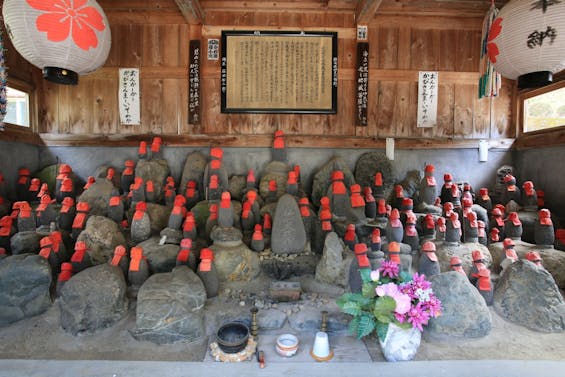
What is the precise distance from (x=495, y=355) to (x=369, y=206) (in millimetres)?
2568

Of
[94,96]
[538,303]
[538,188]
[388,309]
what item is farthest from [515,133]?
[94,96]

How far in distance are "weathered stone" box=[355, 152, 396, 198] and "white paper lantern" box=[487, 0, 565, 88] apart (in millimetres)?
2641

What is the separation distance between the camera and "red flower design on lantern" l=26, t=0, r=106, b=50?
2.98m

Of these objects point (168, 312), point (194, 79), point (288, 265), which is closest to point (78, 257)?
point (168, 312)

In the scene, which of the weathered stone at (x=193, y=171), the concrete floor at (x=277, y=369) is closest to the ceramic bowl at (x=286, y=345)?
the concrete floor at (x=277, y=369)

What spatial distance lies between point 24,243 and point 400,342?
4.69 meters

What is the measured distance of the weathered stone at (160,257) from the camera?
3820 mm

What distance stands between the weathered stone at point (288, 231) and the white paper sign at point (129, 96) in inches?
147

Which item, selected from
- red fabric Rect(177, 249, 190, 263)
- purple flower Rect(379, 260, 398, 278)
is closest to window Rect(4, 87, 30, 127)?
red fabric Rect(177, 249, 190, 263)

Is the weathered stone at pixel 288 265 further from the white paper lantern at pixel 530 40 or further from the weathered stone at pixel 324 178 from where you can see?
the white paper lantern at pixel 530 40

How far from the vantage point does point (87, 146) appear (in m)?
6.01

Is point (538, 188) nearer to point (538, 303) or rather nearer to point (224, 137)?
point (538, 303)

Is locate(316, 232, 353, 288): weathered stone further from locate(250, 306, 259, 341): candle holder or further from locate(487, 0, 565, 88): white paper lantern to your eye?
locate(487, 0, 565, 88): white paper lantern

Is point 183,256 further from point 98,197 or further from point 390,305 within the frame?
point 390,305
